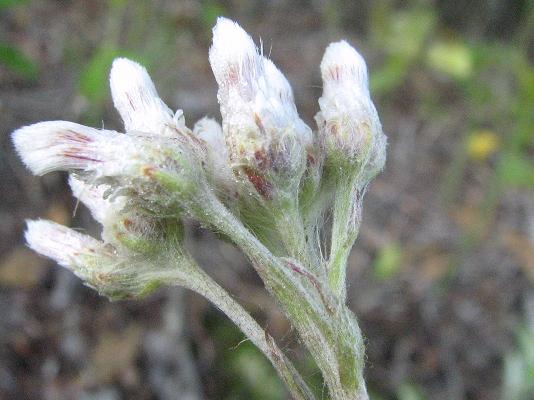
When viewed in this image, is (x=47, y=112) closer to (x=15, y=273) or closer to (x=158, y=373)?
(x=15, y=273)

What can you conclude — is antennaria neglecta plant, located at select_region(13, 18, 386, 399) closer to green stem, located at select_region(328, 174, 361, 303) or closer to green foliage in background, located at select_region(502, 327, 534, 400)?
green stem, located at select_region(328, 174, 361, 303)

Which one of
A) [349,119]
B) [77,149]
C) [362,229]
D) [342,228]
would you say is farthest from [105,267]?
[362,229]

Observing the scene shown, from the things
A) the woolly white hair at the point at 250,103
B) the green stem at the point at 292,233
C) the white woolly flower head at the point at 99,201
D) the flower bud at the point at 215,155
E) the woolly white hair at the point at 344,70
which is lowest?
the white woolly flower head at the point at 99,201

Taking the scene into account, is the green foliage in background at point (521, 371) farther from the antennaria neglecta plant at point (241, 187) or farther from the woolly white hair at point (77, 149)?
the woolly white hair at point (77, 149)

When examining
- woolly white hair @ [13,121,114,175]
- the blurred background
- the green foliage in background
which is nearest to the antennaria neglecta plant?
woolly white hair @ [13,121,114,175]

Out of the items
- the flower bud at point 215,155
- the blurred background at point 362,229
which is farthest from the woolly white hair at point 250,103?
the blurred background at point 362,229

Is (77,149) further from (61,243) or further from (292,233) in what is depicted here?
(292,233)

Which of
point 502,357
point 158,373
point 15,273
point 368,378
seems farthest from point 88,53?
point 502,357
